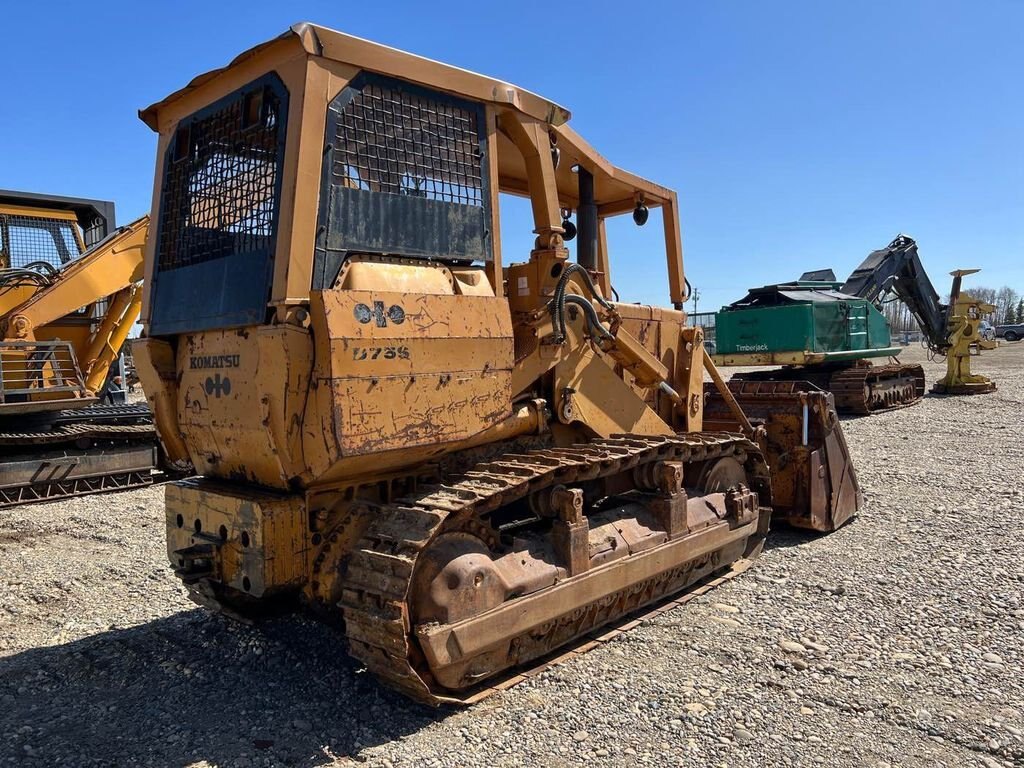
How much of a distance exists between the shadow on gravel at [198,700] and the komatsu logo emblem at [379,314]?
6.22 ft

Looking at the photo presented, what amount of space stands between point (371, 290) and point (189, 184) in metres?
1.61

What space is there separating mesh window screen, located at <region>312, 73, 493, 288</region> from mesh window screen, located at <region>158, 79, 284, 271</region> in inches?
11.3

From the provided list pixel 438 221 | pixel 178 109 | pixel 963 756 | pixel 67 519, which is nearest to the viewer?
pixel 963 756

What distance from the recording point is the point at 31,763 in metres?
3.49

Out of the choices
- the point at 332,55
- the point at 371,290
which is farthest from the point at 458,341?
the point at 332,55

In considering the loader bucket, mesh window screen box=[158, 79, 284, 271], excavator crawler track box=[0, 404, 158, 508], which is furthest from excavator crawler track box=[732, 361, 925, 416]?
mesh window screen box=[158, 79, 284, 271]

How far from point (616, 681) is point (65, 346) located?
27.4 feet

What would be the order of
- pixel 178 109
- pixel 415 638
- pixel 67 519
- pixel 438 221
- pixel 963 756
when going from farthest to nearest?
pixel 67 519 < pixel 178 109 < pixel 438 221 < pixel 415 638 < pixel 963 756

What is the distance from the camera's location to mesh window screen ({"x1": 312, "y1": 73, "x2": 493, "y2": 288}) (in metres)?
3.74

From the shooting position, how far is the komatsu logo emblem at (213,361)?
3.89m

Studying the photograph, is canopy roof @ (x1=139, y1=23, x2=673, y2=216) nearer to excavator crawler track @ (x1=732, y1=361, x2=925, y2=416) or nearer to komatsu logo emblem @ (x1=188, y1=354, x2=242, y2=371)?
komatsu logo emblem @ (x1=188, y1=354, x2=242, y2=371)

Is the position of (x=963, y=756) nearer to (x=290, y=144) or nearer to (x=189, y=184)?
(x=290, y=144)

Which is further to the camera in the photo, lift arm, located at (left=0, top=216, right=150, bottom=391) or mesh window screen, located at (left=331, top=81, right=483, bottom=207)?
lift arm, located at (left=0, top=216, right=150, bottom=391)

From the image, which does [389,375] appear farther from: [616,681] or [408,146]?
[616,681]
